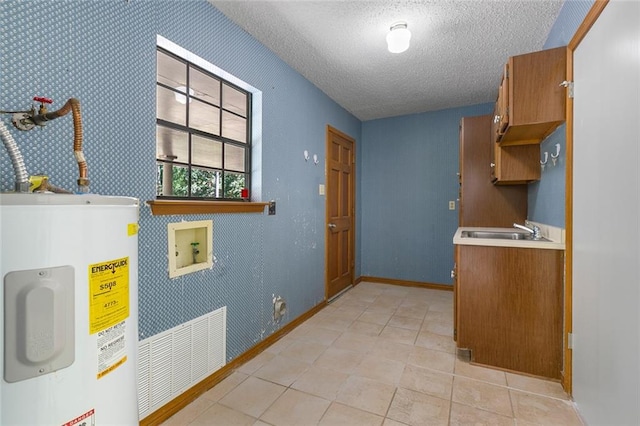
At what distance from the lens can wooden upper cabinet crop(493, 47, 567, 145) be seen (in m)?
1.89

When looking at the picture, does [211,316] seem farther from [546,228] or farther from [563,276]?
[546,228]

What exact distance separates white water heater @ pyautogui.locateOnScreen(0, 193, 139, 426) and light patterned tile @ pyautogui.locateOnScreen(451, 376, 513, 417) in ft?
5.90

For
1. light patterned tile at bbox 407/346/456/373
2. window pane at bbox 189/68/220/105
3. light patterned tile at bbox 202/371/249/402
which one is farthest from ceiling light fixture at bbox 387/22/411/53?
light patterned tile at bbox 202/371/249/402

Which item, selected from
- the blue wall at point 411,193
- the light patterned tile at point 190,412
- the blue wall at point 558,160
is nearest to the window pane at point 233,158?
the light patterned tile at point 190,412

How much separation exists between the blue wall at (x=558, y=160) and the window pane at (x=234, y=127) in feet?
7.45

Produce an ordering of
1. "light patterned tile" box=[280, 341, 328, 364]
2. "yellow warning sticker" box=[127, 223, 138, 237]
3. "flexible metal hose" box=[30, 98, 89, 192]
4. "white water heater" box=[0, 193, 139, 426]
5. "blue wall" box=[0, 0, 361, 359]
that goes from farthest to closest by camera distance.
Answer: "light patterned tile" box=[280, 341, 328, 364] < "blue wall" box=[0, 0, 361, 359] < "flexible metal hose" box=[30, 98, 89, 192] < "yellow warning sticker" box=[127, 223, 138, 237] < "white water heater" box=[0, 193, 139, 426]

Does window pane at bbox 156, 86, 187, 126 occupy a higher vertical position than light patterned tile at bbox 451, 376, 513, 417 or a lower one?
higher

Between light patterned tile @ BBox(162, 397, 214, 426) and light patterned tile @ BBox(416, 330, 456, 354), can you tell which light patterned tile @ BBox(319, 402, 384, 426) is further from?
light patterned tile @ BBox(416, 330, 456, 354)

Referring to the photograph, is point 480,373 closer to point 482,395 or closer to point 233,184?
point 482,395

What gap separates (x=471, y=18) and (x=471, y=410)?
2.57 m

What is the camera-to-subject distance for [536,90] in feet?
6.35

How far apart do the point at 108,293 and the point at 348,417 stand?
1.41m

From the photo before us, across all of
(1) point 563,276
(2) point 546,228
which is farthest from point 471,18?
→ (1) point 563,276

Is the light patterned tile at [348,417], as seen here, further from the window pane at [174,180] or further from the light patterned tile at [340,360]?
the window pane at [174,180]
